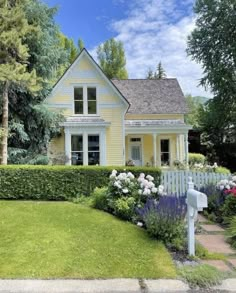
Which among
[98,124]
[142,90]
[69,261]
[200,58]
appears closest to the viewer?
[69,261]

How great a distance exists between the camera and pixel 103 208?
31.0 feet

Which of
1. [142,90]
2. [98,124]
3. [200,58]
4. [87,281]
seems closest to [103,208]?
[87,281]

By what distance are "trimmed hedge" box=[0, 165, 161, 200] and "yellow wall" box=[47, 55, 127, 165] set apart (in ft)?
30.1

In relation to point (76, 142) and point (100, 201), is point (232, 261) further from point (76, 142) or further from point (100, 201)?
point (76, 142)

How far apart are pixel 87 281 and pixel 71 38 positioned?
1632 inches

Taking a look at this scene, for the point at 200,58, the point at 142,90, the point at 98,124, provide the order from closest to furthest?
the point at 98,124 < the point at 142,90 < the point at 200,58

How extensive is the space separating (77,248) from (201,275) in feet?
7.40

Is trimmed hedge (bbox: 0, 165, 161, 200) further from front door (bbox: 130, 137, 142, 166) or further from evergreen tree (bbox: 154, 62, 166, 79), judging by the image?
evergreen tree (bbox: 154, 62, 166, 79)

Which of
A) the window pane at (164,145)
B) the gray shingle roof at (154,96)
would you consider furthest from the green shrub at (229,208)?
the gray shingle roof at (154,96)

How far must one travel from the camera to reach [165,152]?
78.7ft

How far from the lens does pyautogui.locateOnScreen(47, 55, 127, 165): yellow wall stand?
21031mm

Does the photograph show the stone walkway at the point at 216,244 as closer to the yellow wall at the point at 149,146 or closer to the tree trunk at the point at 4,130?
the tree trunk at the point at 4,130

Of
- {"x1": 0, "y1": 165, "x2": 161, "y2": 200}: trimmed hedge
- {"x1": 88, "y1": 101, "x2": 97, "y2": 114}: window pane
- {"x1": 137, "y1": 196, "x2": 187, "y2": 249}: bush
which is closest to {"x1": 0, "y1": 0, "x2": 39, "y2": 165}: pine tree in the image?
{"x1": 0, "y1": 165, "x2": 161, "y2": 200}: trimmed hedge

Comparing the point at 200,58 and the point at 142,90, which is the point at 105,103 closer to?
the point at 142,90
